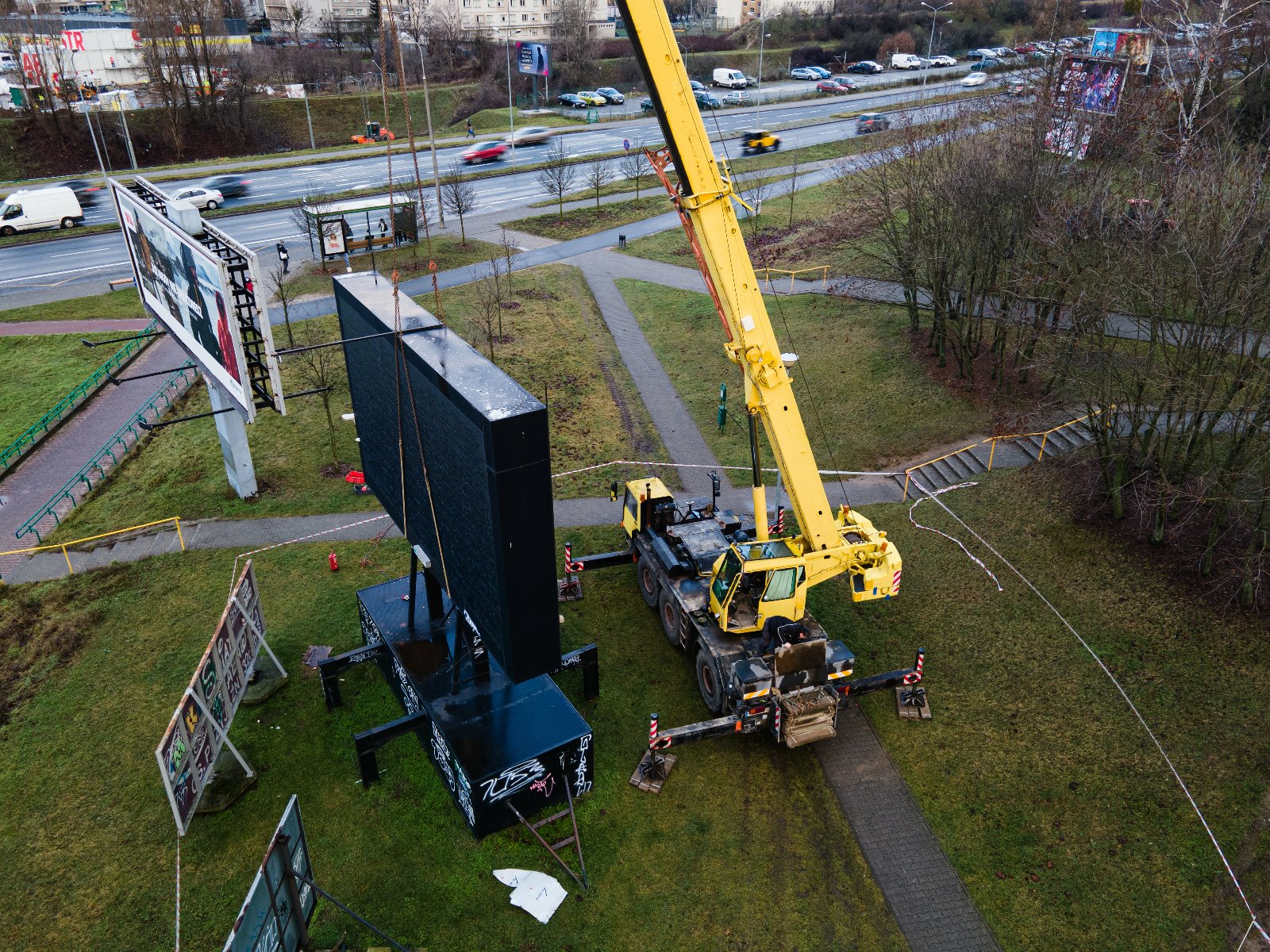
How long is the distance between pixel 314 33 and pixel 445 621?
4052 inches

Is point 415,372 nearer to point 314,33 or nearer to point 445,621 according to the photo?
point 445,621

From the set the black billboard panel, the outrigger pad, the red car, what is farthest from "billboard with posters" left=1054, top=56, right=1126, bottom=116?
the red car

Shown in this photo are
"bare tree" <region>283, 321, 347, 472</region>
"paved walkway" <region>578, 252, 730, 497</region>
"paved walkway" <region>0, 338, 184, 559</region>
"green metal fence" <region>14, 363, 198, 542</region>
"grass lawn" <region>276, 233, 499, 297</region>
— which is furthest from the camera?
"grass lawn" <region>276, 233, 499, 297</region>

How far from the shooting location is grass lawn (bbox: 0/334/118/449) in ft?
102

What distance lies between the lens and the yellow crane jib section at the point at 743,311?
591 inches

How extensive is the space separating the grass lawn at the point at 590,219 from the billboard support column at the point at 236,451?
1091 inches

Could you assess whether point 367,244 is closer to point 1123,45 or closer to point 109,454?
point 109,454

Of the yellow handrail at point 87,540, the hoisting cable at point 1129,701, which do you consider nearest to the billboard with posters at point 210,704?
the yellow handrail at point 87,540

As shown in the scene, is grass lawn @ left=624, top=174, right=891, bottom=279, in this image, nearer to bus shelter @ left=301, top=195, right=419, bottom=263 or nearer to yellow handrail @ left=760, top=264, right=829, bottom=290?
yellow handrail @ left=760, top=264, right=829, bottom=290

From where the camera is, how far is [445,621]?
18062mm

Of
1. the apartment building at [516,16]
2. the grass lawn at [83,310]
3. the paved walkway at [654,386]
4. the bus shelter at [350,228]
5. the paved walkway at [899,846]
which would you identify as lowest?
the paved walkway at [899,846]

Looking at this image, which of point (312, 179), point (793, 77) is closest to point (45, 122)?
point (312, 179)

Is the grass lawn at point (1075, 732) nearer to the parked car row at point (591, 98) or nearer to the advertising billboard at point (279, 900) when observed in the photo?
the advertising billboard at point (279, 900)

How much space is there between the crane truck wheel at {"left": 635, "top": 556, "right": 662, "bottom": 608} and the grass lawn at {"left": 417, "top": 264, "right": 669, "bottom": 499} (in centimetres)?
521
